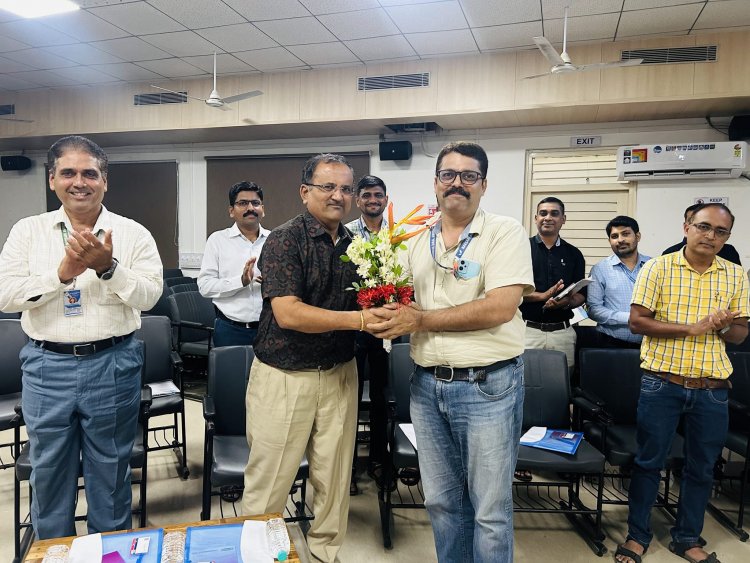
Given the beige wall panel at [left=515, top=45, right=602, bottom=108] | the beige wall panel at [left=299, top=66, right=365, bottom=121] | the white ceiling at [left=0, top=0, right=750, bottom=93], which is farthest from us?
the beige wall panel at [left=299, top=66, right=365, bottom=121]

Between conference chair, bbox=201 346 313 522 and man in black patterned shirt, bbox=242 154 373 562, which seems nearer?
man in black patterned shirt, bbox=242 154 373 562

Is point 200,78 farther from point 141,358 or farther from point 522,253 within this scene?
point 522,253

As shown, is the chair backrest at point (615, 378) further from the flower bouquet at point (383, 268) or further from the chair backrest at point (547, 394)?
the flower bouquet at point (383, 268)

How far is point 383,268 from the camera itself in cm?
159

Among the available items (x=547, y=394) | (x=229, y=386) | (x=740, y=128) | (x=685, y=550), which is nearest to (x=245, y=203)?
(x=229, y=386)

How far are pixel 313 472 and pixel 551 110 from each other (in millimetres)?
4437

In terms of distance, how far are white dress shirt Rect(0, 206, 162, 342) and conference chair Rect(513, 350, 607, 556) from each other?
1793 millimetres

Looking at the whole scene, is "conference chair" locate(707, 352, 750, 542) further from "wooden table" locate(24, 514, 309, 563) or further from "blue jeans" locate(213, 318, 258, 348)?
"blue jeans" locate(213, 318, 258, 348)

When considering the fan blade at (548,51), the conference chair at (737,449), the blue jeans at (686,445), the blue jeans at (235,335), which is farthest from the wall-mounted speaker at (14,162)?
the conference chair at (737,449)

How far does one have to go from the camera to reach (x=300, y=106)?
229 inches

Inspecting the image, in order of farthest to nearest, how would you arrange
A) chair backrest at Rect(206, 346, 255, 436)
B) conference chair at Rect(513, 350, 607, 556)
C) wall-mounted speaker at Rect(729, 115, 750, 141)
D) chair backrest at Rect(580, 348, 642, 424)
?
wall-mounted speaker at Rect(729, 115, 750, 141)
chair backrest at Rect(580, 348, 642, 424)
chair backrest at Rect(206, 346, 255, 436)
conference chair at Rect(513, 350, 607, 556)

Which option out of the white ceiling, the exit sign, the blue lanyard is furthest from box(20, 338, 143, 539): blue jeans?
the exit sign

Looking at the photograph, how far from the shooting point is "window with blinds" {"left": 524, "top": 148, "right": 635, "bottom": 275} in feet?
18.7

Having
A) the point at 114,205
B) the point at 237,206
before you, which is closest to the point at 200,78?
A: the point at 114,205
